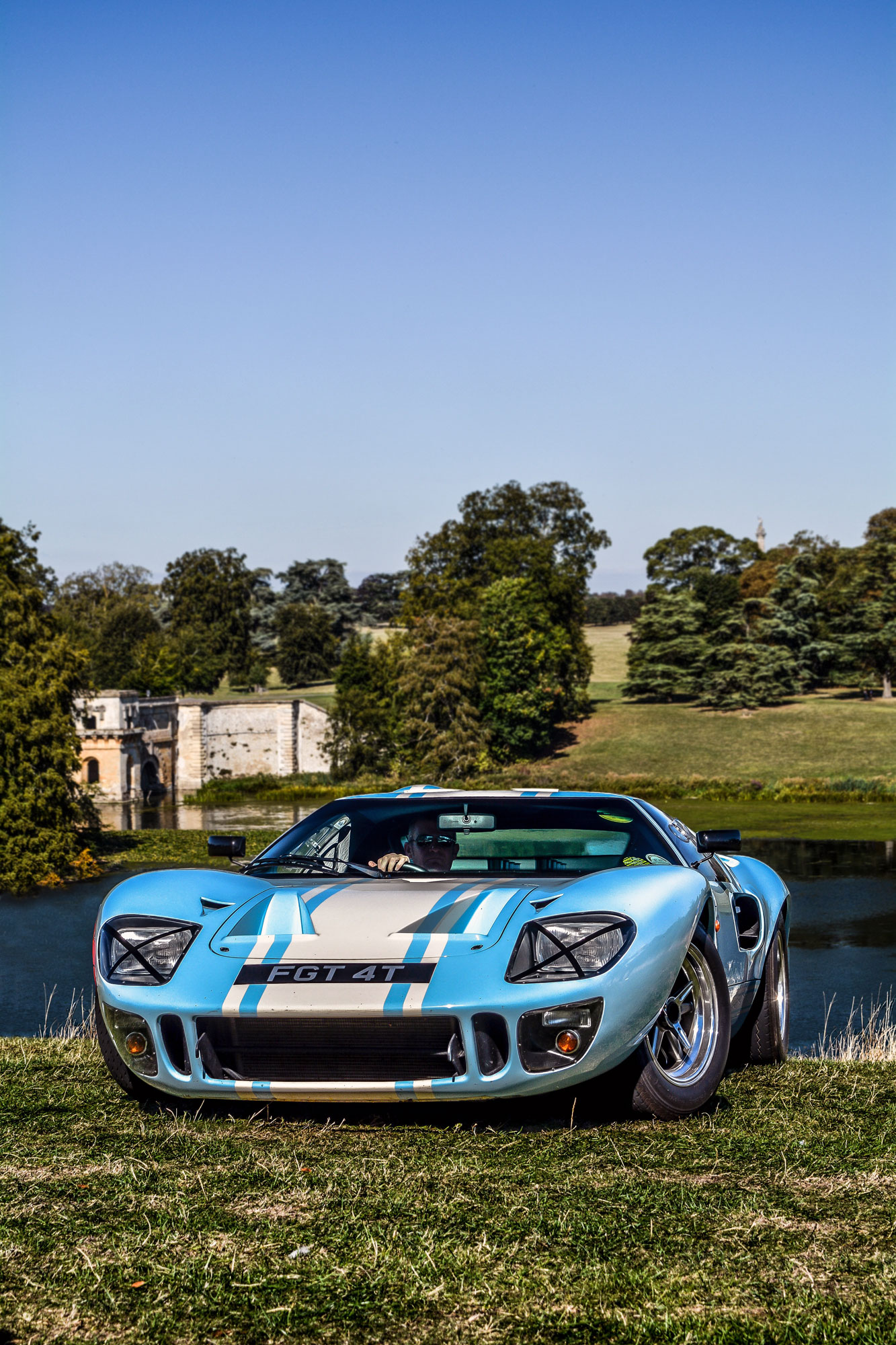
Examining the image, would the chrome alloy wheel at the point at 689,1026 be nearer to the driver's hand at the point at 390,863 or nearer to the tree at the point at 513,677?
the driver's hand at the point at 390,863

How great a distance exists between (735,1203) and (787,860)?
34.3 metres

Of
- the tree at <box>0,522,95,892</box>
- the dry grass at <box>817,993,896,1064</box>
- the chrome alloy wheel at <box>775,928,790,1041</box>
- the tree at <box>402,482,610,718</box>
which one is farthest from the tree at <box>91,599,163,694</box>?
the chrome alloy wheel at <box>775,928,790,1041</box>

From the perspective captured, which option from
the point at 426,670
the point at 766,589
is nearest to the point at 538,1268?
the point at 426,670

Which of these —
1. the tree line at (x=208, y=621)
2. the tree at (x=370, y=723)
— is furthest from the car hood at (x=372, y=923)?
the tree line at (x=208, y=621)

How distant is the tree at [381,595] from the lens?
512ft

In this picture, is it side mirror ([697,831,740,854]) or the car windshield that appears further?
side mirror ([697,831,740,854])

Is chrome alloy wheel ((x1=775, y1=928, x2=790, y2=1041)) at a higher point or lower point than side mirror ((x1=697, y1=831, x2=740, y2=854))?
lower

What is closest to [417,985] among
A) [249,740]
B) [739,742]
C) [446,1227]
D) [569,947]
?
[569,947]

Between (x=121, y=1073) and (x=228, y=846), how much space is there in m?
1.39

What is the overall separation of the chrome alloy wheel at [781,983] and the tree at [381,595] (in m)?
143

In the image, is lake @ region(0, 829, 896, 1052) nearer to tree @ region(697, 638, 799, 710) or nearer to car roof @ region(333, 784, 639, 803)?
car roof @ region(333, 784, 639, 803)

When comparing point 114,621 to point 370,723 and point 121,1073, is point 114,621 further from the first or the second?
point 121,1073

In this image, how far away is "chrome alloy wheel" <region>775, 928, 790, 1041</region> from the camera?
6.57 meters

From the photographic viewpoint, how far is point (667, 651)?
91.5 m
